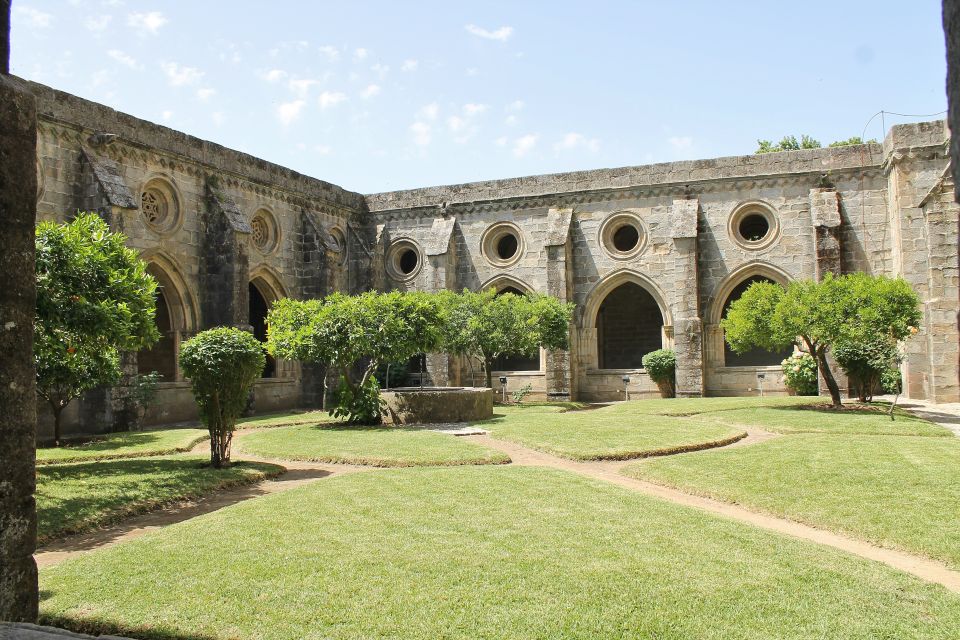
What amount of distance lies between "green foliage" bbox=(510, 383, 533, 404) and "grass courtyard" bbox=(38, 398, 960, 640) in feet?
35.9

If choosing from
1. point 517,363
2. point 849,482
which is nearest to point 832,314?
point 849,482

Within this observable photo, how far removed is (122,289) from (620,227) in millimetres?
16590

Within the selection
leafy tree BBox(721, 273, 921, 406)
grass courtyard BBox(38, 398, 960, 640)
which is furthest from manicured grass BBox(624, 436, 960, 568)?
leafy tree BBox(721, 273, 921, 406)

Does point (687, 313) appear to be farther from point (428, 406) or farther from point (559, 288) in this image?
point (428, 406)

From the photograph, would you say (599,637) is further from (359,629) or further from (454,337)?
(454,337)

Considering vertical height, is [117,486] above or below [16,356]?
below

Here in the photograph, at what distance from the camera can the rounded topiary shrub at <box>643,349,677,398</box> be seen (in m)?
21.9

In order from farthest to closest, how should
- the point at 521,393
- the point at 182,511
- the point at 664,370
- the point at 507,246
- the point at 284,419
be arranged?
the point at 507,246 < the point at 521,393 < the point at 664,370 < the point at 284,419 < the point at 182,511

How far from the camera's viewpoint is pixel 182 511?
26.9 feet

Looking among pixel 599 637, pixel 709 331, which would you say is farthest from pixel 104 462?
pixel 709 331

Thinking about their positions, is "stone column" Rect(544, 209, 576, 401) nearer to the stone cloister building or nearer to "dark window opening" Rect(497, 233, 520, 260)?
the stone cloister building

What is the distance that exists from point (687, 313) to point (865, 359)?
202 inches

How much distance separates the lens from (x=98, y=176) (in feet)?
51.1

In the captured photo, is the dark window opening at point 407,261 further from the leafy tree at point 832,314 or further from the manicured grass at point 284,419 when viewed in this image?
the leafy tree at point 832,314
